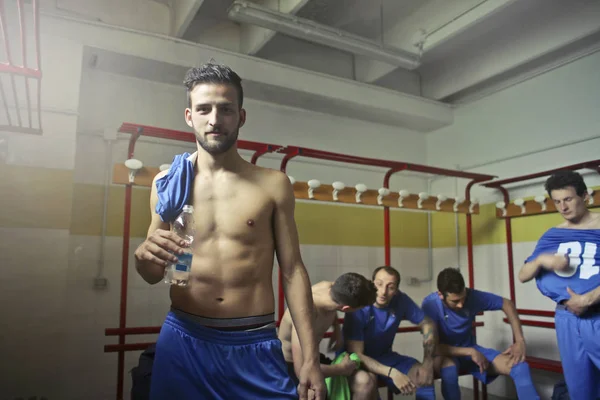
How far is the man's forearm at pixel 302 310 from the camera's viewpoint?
4.65ft

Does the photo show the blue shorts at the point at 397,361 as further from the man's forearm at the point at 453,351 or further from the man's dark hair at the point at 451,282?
the man's dark hair at the point at 451,282

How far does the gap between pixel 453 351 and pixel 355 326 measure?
0.81 meters

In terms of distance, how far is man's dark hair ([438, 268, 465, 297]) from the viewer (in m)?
3.23

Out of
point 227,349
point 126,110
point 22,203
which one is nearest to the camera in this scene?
point 227,349

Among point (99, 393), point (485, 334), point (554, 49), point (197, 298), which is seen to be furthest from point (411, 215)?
point (197, 298)

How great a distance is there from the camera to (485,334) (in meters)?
4.46

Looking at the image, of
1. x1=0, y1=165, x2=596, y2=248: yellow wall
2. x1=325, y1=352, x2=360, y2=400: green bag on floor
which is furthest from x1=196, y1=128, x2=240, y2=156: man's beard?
x1=0, y1=165, x2=596, y2=248: yellow wall

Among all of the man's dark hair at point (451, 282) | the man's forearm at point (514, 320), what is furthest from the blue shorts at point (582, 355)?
the man's dark hair at point (451, 282)

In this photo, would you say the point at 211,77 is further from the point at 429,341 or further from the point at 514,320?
the point at 514,320

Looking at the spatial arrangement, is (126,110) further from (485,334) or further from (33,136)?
(485,334)

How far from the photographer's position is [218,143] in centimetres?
143

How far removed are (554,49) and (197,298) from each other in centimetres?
363

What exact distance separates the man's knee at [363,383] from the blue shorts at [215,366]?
145 cm

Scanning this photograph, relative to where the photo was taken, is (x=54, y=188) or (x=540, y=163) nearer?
(x=54, y=188)
